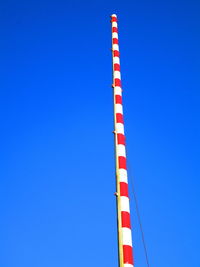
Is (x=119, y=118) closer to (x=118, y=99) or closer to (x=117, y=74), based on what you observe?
(x=118, y=99)

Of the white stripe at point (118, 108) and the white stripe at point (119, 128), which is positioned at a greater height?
the white stripe at point (118, 108)

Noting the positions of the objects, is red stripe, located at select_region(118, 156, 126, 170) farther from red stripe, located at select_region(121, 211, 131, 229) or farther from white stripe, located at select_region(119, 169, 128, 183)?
red stripe, located at select_region(121, 211, 131, 229)

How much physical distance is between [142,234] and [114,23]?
8.17 meters

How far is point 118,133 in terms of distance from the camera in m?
7.42

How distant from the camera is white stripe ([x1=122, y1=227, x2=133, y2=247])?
544 centimetres

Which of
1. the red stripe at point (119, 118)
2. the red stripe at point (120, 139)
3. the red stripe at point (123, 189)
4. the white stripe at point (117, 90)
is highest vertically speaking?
the white stripe at point (117, 90)

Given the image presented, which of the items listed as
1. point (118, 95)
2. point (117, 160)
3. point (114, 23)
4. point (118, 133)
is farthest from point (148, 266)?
point (114, 23)

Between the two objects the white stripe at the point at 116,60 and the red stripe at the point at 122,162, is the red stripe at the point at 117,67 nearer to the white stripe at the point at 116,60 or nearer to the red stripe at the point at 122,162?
the white stripe at the point at 116,60

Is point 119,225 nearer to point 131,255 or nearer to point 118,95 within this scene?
point 131,255

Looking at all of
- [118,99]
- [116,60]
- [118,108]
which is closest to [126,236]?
[118,108]

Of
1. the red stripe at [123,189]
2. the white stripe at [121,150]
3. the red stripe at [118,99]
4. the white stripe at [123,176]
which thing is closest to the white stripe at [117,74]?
the red stripe at [118,99]

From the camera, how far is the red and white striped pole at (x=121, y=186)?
5336 millimetres

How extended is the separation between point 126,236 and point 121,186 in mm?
1125

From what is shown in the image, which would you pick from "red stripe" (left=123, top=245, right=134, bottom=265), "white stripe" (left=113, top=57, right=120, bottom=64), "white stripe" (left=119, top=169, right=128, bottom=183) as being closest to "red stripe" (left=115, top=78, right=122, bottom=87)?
"white stripe" (left=113, top=57, right=120, bottom=64)
